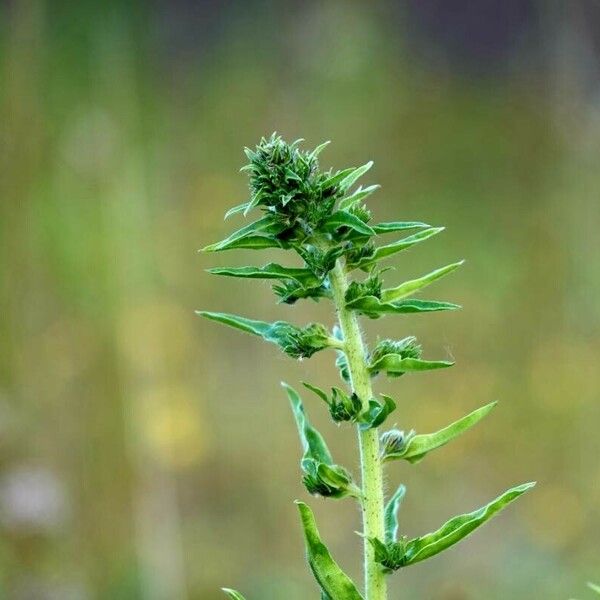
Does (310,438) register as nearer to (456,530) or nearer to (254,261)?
Result: (456,530)

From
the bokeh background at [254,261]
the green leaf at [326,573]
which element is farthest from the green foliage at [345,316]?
the bokeh background at [254,261]

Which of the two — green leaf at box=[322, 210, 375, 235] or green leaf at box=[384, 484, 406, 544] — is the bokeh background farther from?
green leaf at box=[322, 210, 375, 235]

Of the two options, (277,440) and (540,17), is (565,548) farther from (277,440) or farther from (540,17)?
(540,17)

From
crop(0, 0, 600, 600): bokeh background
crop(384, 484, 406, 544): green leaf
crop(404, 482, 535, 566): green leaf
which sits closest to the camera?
crop(404, 482, 535, 566): green leaf

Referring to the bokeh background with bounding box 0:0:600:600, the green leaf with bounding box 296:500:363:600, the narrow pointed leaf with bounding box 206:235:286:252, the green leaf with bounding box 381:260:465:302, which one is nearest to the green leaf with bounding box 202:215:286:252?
the narrow pointed leaf with bounding box 206:235:286:252

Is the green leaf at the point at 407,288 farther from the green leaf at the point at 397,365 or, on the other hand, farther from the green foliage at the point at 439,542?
the green foliage at the point at 439,542

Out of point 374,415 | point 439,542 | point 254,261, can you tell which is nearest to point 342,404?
point 374,415

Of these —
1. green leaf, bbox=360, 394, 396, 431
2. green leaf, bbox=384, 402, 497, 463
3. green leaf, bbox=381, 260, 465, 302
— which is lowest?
green leaf, bbox=384, 402, 497, 463
